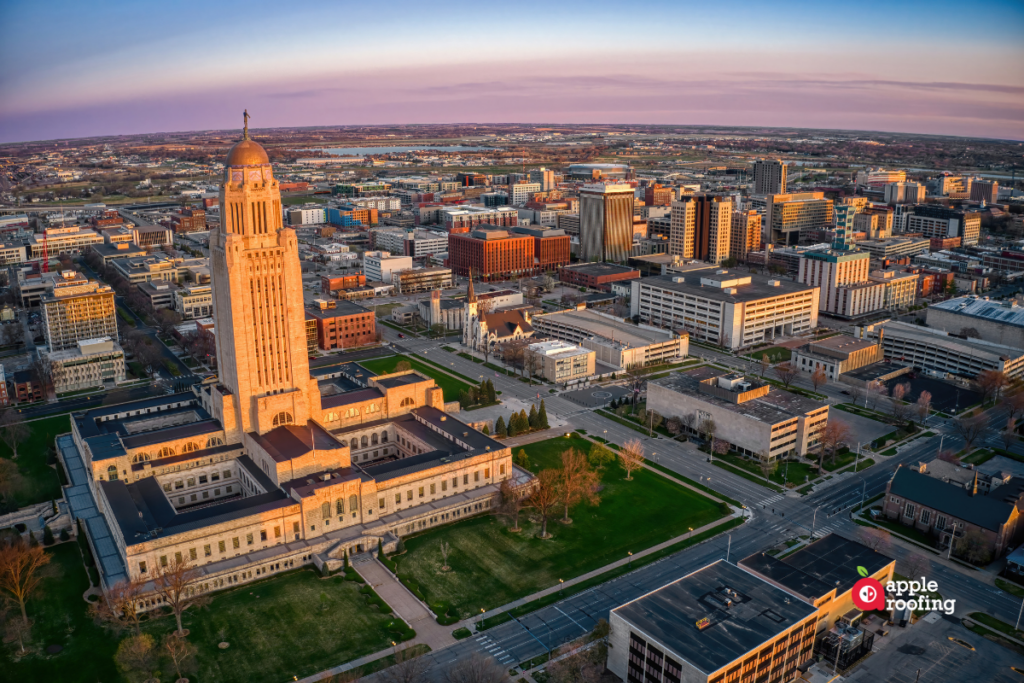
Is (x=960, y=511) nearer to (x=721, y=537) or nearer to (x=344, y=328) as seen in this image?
(x=721, y=537)

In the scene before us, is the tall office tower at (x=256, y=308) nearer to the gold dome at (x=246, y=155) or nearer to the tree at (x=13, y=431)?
the gold dome at (x=246, y=155)

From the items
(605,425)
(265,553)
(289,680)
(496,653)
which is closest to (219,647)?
(289,680)

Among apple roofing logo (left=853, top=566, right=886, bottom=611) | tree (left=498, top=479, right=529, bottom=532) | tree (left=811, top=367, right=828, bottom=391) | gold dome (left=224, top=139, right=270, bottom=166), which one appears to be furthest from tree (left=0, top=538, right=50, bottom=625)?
tree (left=811, top=367, right=828, bottom=391)

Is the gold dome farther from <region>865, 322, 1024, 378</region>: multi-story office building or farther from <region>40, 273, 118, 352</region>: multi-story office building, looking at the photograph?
<region>865, 322, 1024, 378</region>: multi-story office building

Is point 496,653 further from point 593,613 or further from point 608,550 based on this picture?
point 608,550

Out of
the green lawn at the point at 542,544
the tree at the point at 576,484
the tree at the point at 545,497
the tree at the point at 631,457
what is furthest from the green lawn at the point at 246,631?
the tree at the point at 631,457

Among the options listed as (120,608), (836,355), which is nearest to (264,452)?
(120,608)
